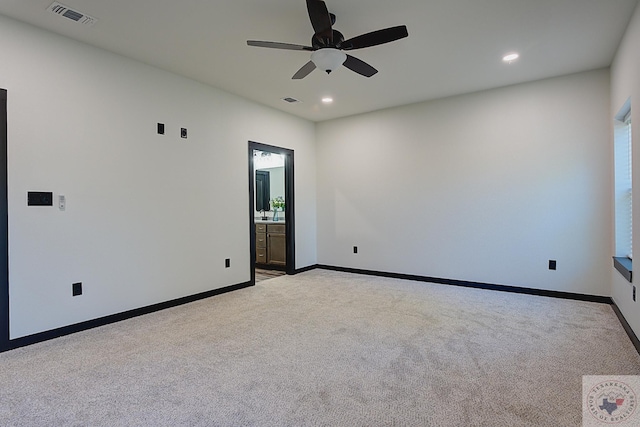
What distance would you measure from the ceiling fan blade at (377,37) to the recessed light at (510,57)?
159cm

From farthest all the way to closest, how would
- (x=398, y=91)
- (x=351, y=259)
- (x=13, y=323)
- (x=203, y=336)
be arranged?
(x=351, y=259)
(x=398, y=91)
(x=203, y=336)
(x=13, y=323)

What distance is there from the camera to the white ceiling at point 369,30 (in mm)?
2535

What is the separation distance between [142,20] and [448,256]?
4.30 m

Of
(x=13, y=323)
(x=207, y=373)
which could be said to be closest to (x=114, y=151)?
(x=13, y=323)

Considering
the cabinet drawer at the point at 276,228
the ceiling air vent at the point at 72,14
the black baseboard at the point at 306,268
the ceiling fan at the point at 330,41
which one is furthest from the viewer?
the cabinet drawer at the point at 276,228

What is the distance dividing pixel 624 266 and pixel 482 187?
172 centimetres

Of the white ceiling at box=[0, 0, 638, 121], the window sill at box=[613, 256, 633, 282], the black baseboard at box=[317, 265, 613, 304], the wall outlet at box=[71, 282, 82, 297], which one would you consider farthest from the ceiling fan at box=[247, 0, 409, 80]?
the black baseboard at box=[317, 265, 613, 304]

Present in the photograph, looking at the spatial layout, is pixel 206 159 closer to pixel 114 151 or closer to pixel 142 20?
pixel 114 151

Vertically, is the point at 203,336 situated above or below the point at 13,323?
below

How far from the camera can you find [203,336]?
2906mm

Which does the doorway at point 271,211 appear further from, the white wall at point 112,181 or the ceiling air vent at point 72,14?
the ceiling air vent at point 72,14

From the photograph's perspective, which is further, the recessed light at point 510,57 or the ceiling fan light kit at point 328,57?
the recessed light at point 510,57

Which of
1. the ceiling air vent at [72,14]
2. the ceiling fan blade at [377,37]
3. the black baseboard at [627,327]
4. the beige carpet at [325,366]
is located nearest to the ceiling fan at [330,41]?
the ceiling fan blade at [377,37]

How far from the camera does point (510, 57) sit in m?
3.41
